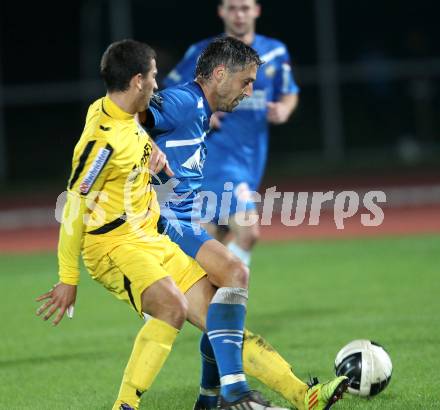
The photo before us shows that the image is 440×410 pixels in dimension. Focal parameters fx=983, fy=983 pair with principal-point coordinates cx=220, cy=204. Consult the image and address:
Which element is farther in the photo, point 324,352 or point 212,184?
point 212,184

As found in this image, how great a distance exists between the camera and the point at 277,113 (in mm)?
Result: 7836

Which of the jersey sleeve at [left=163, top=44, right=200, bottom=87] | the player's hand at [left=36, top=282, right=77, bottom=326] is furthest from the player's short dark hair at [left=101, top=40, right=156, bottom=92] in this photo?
the jersey sleeve at [left=163, top=44, right=200, bottom=87]

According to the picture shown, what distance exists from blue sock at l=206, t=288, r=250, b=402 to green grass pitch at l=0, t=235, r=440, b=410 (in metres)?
0.66

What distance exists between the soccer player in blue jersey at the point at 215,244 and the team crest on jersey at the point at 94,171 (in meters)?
0.59

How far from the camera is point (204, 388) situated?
Result: 5234mm

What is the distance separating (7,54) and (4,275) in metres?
11.1

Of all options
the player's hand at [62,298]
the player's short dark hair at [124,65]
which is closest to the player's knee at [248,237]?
the player's short dark hair at [124,65]

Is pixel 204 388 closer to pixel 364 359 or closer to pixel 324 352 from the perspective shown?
pixel 364 359

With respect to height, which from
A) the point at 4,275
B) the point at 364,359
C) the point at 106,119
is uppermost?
the point at 106,119

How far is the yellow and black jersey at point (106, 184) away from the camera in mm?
4629

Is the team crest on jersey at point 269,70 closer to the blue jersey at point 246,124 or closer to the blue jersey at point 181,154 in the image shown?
the blue jersey at point 246,124

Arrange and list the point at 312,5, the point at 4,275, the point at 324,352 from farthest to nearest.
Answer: the point at 312,5 < the point at 4,275 < the point at 324,352

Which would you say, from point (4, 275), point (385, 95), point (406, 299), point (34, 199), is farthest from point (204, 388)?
point (385, 95)

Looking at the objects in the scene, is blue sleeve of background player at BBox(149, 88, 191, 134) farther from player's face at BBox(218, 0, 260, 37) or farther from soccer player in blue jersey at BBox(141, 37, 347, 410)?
player's face at BBox(218, 0, 260, 37)
